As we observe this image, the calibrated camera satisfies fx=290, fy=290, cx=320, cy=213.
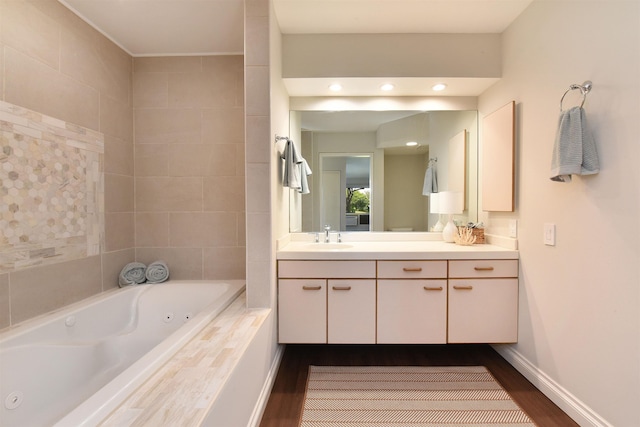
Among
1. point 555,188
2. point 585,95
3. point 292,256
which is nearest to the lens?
point 585,95

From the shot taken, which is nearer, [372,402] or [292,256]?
[372,402]

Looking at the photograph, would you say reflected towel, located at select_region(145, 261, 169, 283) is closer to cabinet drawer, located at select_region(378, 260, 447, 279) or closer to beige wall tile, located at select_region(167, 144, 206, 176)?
beige wall tile, located at select_region(167, 144, 206, 176)

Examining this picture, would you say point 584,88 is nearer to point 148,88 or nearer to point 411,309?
point 411,309

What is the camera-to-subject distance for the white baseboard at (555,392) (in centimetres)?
144

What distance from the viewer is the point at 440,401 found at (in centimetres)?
171

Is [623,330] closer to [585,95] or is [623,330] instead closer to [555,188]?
[555,188]

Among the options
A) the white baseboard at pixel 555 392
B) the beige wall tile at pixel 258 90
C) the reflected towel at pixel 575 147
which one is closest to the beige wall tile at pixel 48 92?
the beige wall tile at pixel 258 90

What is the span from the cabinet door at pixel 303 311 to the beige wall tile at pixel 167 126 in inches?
57.8

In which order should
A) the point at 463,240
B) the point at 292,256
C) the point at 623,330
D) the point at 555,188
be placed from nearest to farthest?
the point at 623,330, the point at 555,188, the point at 292,256, the point at 463,240

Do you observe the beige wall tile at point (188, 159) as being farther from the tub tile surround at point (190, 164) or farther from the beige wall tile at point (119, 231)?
the beige wall tile at point (119, 231)

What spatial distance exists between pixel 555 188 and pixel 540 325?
2.75 ft

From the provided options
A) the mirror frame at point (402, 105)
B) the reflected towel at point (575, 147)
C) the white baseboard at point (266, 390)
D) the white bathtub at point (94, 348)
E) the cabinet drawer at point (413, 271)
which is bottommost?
the white baseboard at point (266, 390)

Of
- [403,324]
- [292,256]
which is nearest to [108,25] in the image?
[292,256]

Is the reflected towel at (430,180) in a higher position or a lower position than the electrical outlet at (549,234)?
higher
